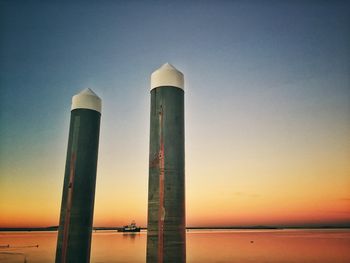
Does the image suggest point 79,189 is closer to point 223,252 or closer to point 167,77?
point 167,77

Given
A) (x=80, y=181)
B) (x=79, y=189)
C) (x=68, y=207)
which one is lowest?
(x=68, y=207)

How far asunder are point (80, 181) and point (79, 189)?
40 centimetres

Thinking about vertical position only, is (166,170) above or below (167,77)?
below

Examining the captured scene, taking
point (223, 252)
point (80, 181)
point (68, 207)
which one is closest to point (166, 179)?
point (80, 181)

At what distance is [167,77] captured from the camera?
13.5 metres

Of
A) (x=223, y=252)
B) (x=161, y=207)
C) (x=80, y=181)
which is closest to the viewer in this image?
(x=161, y=207)

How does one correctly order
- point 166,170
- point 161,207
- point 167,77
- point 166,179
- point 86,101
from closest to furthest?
point 161,207, point 166,179, point 166,170, point 167,77, point 86,101

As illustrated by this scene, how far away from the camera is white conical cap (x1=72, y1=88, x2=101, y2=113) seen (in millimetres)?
16016

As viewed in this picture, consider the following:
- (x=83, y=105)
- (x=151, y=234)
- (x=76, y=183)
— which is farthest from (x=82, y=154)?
(x=151, y=234)

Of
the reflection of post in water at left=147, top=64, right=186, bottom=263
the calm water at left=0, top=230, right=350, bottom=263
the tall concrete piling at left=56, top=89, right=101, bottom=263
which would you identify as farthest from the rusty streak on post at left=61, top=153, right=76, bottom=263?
the calm water at left=0, top=230, right=350, bottom=263

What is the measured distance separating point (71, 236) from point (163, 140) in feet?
22.0

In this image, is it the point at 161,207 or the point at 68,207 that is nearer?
the point at 161,207

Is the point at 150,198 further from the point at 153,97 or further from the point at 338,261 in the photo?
the point at 338,261

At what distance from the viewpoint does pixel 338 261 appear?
3547 cm
